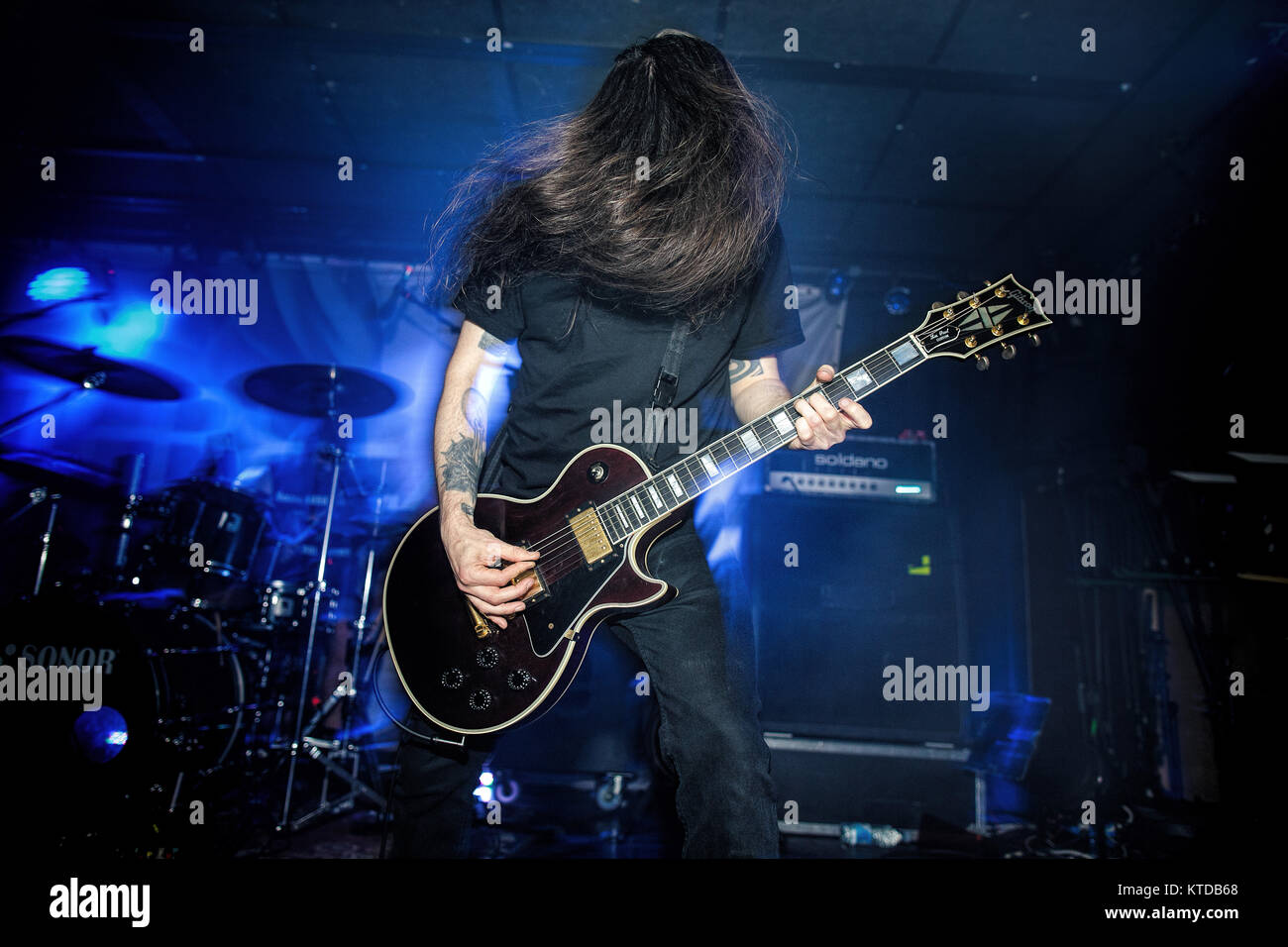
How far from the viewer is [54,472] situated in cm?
324

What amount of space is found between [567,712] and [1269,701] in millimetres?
3553

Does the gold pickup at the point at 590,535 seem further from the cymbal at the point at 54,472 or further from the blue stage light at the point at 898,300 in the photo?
the blue stage light at the point at 898,300

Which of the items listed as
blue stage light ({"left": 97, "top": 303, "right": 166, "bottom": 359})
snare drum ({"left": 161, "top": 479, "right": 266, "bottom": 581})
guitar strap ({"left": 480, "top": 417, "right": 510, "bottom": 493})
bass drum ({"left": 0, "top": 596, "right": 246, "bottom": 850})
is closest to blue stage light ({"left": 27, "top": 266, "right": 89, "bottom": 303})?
snare drum ({"left": 161, "top": 479, "right": 266, "bottom": 581})

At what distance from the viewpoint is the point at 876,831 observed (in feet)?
11.3

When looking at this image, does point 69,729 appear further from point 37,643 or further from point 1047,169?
point 1047,169

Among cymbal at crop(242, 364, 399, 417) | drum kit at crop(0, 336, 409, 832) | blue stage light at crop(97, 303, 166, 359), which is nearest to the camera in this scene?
drum kit at crop(0, 336, 409, 832)

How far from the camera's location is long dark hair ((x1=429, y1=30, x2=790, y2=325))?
6.50 ft

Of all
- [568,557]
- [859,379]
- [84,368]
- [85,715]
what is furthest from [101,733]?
[859,379]

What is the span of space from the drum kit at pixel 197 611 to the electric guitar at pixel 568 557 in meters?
1.87

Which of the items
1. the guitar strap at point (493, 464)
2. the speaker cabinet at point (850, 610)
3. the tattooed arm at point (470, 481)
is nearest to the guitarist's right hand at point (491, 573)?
the tattooed arm at point (470, 481)

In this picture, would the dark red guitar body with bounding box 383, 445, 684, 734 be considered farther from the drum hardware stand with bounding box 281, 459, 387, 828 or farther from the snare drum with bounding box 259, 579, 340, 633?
the snare drum with bounding box 259, 579, 340, 633

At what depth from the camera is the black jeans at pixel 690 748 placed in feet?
5.15

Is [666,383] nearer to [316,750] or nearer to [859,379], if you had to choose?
[859,379]
